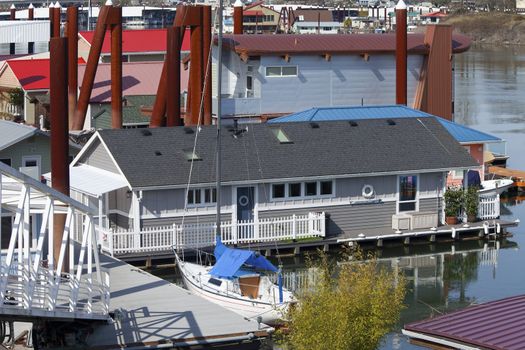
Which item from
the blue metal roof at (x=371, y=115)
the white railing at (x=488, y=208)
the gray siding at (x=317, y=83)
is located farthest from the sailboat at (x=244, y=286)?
the gray siding at (x=317, y=83)

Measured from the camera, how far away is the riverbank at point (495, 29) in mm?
189288

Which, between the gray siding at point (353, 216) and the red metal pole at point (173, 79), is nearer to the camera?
the gray siding at point (353, 216)

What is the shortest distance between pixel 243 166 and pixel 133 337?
13.2m

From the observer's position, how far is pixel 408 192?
4094 centimetres

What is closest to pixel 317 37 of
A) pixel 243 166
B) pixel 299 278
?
pixel 243 166

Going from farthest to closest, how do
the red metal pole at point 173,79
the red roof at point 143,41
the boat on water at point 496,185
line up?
the red roof at point 143,41
the red metal pole at point 173,79
the boat on water at point 496,185

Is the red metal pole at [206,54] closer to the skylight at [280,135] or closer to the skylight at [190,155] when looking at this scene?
the skylight at [280,135]

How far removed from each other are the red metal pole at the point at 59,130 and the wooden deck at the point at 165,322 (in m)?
1.92

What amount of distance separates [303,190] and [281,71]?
58.7 ft

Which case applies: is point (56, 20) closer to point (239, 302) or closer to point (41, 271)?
point (239, 302)

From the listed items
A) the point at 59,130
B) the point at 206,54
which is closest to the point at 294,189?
the point at 59,130

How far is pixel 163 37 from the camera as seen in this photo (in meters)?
79.9

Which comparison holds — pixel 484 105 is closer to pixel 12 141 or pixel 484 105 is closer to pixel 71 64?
pixel 71 64

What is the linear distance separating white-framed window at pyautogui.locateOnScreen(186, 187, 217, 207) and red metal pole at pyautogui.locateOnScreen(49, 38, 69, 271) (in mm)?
6586
